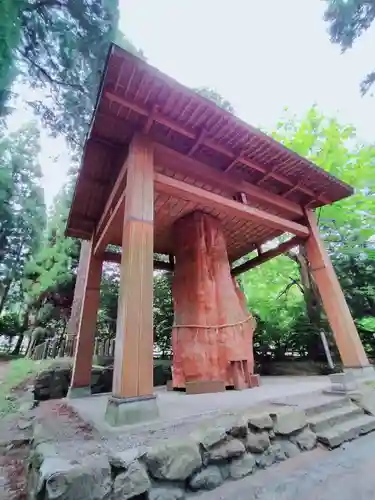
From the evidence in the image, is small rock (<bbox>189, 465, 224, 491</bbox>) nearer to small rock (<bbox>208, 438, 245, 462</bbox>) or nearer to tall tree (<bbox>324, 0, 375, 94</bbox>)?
small rock (<bbox>208, 438, 245, 462</bbox>)

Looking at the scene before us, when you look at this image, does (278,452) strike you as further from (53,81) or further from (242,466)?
(53,81)

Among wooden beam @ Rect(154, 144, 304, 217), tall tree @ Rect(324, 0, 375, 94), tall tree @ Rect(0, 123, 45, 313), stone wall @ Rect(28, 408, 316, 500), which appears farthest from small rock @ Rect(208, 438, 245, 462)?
tall tree @ Rect(0, 123, 45, 313)

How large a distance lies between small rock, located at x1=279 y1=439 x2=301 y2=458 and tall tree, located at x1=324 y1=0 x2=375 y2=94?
20.3 feet

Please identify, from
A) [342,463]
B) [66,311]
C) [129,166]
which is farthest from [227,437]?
[66,311]

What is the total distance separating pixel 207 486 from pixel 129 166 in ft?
10.4

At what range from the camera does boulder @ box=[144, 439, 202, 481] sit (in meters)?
1.71

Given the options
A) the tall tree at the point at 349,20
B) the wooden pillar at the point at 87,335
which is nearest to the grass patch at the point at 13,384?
the wooden pillar at the point at 87,335

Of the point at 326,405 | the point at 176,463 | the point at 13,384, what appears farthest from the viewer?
the point at 13,384

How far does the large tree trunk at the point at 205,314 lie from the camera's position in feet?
14.3

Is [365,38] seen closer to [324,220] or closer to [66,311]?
[324,220]

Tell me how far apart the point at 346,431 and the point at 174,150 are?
13.1 feet

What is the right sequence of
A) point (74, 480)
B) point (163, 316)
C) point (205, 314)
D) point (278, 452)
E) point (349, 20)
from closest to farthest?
1. point (74, 480)
2. point (278, 452)
3. point (205, 314)
4. point (349, 20)
5. point (163, 316)

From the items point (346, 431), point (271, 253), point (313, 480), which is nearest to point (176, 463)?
point (313, 480)

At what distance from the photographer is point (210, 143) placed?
3.80m
